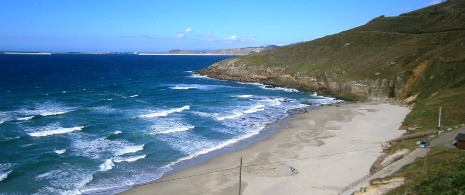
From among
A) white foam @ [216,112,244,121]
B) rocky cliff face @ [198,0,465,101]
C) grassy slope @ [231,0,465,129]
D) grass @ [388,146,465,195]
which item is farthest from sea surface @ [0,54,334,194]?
grass @ [388,146,465,195]

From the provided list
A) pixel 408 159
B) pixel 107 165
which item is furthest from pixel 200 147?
pixel 408 159

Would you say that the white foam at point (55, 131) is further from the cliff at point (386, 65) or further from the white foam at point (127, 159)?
the cliff at point (386, 65)

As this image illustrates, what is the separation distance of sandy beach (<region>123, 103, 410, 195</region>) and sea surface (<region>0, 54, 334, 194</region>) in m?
2.70

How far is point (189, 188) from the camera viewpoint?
27.9m

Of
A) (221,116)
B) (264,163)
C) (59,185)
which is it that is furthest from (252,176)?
(221,116)

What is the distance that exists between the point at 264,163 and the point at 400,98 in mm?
39407

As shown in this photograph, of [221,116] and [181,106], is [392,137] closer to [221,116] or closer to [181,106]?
[221,116]

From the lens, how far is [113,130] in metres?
43.6

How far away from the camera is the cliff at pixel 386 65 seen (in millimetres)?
55741

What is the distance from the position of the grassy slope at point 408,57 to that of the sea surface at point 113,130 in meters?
14.1

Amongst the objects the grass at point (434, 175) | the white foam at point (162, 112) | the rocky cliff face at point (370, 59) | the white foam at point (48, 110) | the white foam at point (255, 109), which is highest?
the rocky cliff face at point (370, 59)

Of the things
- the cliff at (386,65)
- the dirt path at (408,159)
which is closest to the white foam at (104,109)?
the cliff at (386,65)

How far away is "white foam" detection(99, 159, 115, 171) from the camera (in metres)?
31.1

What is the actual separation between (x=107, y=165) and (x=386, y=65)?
58.6 metres
